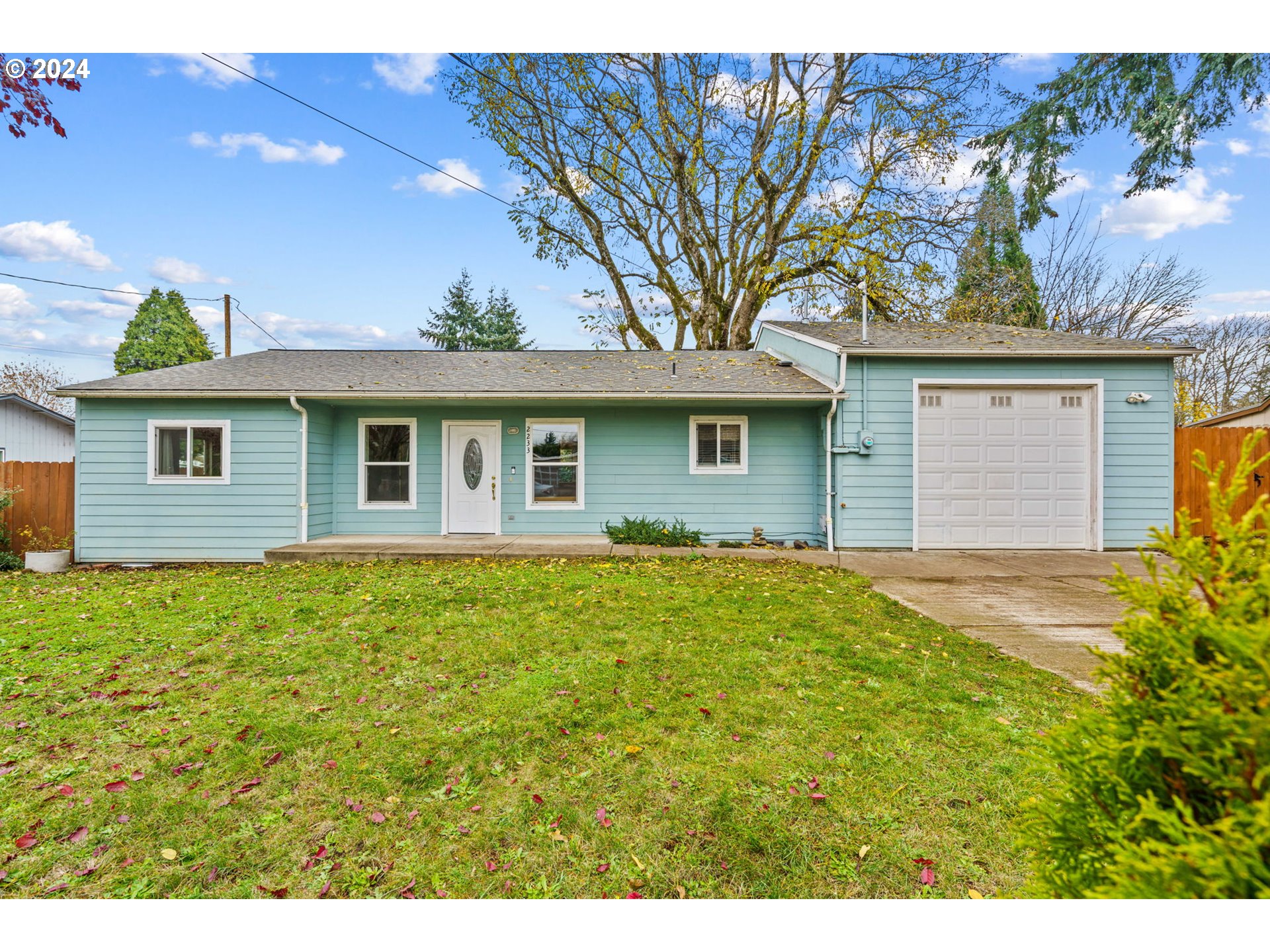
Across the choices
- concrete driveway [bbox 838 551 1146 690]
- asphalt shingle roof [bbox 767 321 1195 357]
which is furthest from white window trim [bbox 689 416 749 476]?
concrete driveway [bbox 838 551 1146 690]

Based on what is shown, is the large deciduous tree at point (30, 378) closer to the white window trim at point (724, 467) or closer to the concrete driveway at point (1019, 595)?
the white window trim at point (724, 467)

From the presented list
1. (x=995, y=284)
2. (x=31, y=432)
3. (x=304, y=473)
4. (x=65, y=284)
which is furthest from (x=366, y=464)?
(x=995, y=284)

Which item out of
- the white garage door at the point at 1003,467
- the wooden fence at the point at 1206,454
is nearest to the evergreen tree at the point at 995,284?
the wooden fence at the point at 1206,454

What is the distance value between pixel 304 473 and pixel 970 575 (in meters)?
9.87

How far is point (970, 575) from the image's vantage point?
736 cm

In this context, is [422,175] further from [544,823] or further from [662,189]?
[544,823]

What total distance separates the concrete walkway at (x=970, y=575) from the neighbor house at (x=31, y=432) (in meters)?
13.8

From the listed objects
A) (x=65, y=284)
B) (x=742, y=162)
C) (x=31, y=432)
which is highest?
(x=742, y=162)

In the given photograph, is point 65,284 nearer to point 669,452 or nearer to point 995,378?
point 669,452

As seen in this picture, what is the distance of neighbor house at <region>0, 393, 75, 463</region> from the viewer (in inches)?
654

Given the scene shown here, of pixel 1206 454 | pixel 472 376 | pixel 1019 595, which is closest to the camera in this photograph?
pixel 1019 595

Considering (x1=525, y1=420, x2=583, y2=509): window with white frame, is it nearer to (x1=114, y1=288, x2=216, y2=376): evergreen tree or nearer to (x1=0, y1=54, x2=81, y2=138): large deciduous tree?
(x1=0, y1=54, x2=81, y2=138): large deciduous tree

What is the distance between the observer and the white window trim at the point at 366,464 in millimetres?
9953
